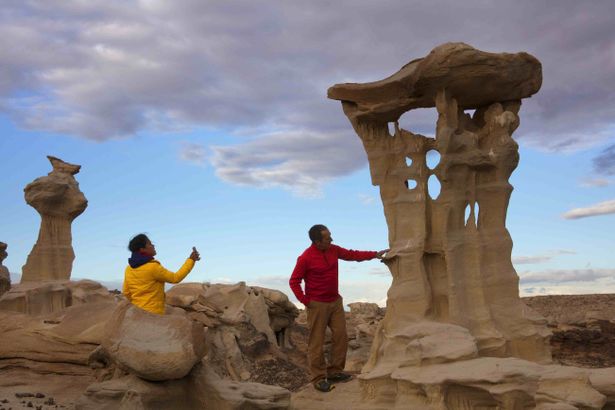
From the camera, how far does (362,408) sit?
30.5ft

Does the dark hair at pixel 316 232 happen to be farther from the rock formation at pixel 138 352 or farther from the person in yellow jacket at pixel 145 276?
the person in yellow jacket at pixel 145 276

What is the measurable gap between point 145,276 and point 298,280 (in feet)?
→ 7.92

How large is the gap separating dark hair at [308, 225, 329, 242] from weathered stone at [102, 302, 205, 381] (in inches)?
92.0

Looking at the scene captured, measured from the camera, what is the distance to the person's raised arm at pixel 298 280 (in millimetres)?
9625

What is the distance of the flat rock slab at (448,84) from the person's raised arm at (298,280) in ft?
10.4

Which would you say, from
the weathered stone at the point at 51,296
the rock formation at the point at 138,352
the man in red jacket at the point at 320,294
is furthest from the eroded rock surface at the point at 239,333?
the man in red jacket at the point at 320,294

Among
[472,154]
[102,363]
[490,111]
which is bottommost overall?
[102,363]

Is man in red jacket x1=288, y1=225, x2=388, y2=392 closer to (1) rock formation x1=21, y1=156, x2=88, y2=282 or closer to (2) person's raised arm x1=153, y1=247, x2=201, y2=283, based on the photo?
(2) person's raised arm x1=153, y1=247, x2=201, y2=283

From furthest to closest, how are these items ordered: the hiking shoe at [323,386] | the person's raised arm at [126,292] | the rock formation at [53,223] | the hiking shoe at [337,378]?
the rock formation at [53,223] → the hiking shoe at [337,378] → the hiking shoe at [323,386] → the person's raised arm at [126,292]

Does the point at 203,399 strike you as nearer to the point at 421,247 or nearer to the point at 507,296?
the point at 421,247

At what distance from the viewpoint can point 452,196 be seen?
1103 centimetres

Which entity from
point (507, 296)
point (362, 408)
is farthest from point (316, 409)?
point (507, 296)

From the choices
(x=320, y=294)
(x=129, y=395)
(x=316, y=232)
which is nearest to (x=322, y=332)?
(x=320, y=294)

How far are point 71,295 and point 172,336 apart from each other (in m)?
11.0
